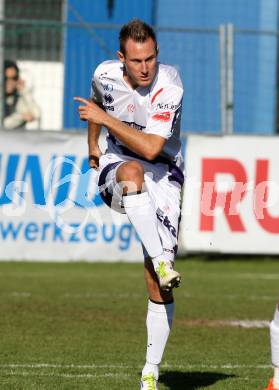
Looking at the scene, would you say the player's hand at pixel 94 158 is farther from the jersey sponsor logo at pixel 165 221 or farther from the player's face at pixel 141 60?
the player's face at pixel 141 60

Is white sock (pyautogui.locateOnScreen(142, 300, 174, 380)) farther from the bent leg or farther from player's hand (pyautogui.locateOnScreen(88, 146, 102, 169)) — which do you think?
player's hand (pyautogui.locateOnScreen(88, 146, 102, 169))

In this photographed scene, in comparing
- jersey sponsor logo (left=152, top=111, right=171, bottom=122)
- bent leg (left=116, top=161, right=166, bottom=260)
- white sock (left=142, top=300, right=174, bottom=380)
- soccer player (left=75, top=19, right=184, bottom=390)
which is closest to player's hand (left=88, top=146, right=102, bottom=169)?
soccer player (left=75, top=19, right=184, bottom=390)

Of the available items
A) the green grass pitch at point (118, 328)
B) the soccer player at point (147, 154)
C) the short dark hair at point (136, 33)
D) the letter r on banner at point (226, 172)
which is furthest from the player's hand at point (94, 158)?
the letter r on banner at point (226, 172)

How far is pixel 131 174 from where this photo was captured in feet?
24.4

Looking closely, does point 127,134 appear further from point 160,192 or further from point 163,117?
point 160,192

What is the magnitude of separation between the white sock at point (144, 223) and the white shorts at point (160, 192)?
146 mm

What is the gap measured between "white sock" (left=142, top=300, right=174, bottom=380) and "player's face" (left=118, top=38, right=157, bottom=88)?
1420 mm

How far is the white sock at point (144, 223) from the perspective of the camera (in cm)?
751

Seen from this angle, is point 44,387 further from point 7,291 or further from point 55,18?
point 55,18

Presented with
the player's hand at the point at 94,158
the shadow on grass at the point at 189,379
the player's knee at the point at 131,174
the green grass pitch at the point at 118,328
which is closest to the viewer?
the player's knee at the point at 131,174

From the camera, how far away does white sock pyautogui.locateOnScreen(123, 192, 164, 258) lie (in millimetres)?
7512

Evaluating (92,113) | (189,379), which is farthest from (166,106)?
(189,379)

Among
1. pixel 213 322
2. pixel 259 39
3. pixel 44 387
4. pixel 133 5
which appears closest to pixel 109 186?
pixel 44 387

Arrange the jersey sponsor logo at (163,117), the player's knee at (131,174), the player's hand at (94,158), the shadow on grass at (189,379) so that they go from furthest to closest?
the player's hand at (94,158)
the shadow on grass at (189,379)
the jersey sponsor logo at (163,117)
the player's knee at (131,174)
